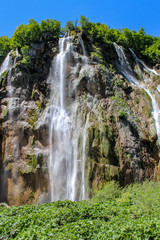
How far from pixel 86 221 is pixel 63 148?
28.3 ft

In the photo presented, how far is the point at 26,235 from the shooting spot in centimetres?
681

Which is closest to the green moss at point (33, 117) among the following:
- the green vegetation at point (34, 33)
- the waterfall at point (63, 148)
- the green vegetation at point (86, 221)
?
the waterfall at point (63, 148)

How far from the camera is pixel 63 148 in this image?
16.1 meters

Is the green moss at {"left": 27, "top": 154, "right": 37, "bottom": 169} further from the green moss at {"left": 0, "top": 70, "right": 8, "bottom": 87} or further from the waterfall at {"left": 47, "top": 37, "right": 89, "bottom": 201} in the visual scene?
the green moss at {"left": 0, "top": 70, "right": 8, "bottom": 87}

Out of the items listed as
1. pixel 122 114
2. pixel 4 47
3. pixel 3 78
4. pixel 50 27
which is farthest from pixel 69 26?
pixel 122 114

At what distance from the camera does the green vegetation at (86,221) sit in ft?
22.3

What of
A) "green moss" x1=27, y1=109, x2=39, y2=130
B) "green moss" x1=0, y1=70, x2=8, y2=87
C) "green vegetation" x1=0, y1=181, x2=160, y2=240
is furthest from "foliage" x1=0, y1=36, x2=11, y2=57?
"green vegetation" x1=0, y1=181, x2=160, y2=240

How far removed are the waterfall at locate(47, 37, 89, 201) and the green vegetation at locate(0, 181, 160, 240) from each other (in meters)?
4.35

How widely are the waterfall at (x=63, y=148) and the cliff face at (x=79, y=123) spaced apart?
0.34ft

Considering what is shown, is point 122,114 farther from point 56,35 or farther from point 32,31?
point 32,31

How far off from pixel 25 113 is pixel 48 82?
4146 millimetres

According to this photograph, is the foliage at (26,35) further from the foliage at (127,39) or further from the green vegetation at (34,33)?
the foliage at (127,39)

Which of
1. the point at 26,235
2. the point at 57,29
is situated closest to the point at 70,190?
the point at 26,235

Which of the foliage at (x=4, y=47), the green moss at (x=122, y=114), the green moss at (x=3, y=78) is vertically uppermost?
the foliage at (x=4, y=47)
